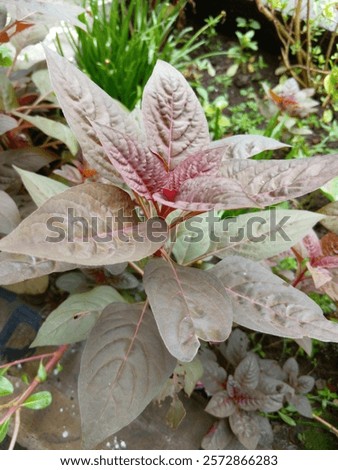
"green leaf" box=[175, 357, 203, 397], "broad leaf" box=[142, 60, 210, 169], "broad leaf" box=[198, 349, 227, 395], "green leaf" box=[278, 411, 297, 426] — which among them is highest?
"broad leaf" box=[142, 60, 210, 169]

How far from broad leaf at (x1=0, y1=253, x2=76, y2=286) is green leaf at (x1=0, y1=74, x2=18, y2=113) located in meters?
0.57

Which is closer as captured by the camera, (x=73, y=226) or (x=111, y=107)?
(x=73, y=226)

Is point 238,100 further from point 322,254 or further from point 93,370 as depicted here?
point 93,370

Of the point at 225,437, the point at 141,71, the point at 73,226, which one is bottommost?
the point at 225,437

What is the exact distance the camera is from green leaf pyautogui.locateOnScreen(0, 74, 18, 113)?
1.14 m

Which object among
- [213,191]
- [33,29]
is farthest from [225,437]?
[33,29]

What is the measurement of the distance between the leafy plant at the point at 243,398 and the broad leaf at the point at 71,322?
1.22 feet

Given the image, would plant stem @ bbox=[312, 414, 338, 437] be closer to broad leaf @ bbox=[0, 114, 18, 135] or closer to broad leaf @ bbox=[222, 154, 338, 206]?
broad leaf @ bbox=[222, 154, 338, 206]

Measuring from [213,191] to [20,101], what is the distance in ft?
2.95

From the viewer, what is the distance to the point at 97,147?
0.75 meters

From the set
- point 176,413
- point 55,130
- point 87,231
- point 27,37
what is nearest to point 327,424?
point 176,413

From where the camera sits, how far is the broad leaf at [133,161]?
65 centimetres

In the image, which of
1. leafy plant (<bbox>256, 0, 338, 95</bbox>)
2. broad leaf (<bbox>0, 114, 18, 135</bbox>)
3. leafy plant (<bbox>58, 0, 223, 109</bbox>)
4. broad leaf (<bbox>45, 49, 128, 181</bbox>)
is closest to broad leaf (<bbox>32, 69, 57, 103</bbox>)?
broad leaf (<bbox>0, 114, 18, 135</bbox>)

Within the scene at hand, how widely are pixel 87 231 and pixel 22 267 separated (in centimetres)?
18
